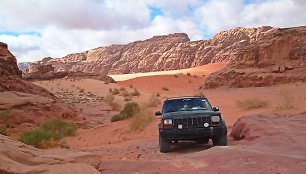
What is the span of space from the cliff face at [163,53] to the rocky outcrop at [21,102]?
5532 centimetres

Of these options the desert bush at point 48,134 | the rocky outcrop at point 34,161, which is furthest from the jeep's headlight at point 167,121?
the desert bush at point 48,134

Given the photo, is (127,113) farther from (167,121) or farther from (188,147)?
(167,121)

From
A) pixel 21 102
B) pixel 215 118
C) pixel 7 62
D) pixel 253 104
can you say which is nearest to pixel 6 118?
pixel 21 102

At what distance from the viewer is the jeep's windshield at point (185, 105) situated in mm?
10922

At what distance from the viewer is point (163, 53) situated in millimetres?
97750

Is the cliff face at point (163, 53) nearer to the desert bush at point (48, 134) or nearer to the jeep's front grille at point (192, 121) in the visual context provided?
the desert bush at point (48, 134)

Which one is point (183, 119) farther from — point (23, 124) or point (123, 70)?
point (123, 70)

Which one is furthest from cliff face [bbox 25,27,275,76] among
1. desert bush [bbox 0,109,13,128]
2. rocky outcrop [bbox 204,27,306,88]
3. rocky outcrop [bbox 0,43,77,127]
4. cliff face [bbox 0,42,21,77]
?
desert bush [bbox 0,109,13,128]

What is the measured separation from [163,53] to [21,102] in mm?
81482

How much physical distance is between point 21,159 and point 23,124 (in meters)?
11.1

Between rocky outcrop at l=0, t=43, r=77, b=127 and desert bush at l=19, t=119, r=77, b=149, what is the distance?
138 centimetres

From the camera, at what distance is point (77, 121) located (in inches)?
754

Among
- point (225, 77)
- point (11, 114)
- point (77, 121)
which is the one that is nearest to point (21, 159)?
point (11, 114)

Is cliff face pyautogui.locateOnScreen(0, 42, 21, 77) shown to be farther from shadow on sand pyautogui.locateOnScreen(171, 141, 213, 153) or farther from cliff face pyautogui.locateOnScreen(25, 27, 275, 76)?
cliff face pyautogui.locateOnScreen(25, 27, 275, 76)
